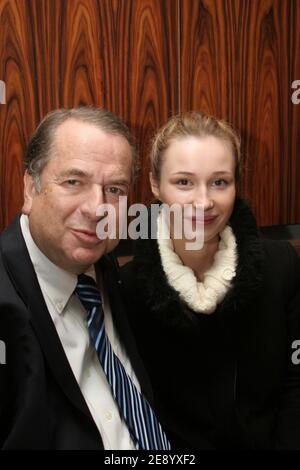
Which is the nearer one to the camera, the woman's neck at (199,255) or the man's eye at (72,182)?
the man's eye at (72,182)

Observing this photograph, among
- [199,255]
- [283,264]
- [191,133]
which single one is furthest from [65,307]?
[283,264]

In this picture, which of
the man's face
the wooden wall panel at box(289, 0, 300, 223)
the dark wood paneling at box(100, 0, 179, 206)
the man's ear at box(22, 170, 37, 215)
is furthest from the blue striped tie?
the wooden wall panel at box(289, 0, 300, 223)

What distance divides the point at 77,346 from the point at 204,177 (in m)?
0.63

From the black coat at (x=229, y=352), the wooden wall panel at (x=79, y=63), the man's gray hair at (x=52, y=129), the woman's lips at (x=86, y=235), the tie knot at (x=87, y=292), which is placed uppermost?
the wooden wall panel at (x=79, y=63)

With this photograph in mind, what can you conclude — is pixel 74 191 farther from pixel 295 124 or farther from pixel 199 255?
pixel 295 124

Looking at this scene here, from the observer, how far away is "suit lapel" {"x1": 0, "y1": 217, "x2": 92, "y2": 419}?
0.94 meters

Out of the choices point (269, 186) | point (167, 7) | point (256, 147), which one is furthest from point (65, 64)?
point (269, 186)

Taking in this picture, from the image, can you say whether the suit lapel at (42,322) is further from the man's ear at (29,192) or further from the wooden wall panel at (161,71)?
the wooden wall panel at (161,71)

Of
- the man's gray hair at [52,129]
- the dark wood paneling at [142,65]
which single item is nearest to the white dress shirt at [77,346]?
the man's gray hair at [52,129]

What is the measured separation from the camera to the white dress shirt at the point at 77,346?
1.03m

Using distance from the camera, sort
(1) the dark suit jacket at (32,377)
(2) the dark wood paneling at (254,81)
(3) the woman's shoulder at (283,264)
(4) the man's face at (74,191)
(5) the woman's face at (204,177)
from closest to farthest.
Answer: (1) the dark suit jacket at (32,377)
(4) the man's face at (74,191)
(5) the woman's face at (204,177)
(3) the woman's shoulder at (283,264)
(2) the dark wood paneling at (254,81)

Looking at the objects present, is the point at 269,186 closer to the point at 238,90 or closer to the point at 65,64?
the point at 238,90

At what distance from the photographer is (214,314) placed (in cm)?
141

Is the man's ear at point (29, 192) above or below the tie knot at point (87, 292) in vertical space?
above
